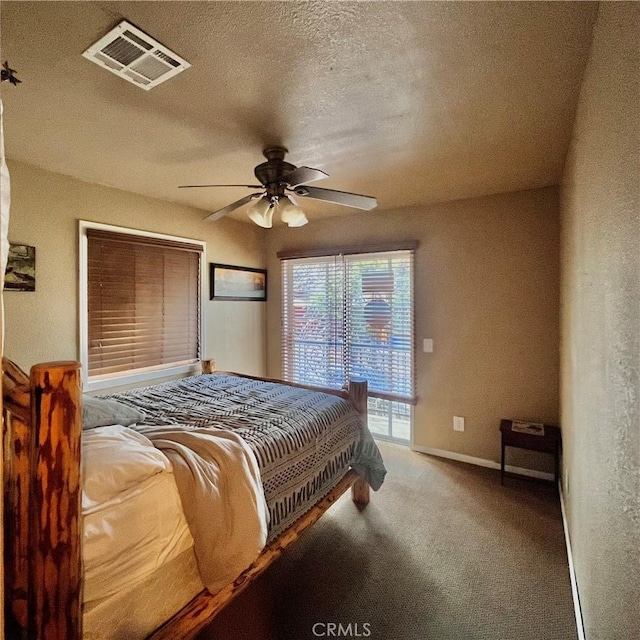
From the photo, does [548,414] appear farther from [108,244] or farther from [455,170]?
[108,244]

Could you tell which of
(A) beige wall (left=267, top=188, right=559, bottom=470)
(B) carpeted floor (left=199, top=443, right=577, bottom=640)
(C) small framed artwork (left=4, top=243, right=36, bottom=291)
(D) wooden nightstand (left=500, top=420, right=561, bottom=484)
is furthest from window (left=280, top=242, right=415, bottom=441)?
(C) small framed artwork (left=4, top=243, right=36, bottom=291)

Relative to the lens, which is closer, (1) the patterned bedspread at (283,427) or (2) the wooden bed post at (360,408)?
(1) the patterned bedspread at (283,427)

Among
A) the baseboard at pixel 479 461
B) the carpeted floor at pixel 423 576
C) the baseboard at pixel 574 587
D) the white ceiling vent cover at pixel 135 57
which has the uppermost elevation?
the white ceiling vent cover at pixel 135 57

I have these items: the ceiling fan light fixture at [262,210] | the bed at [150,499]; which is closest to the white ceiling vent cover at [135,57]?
the ceiling fan light fixture at [262,210]

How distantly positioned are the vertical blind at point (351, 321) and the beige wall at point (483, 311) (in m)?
0.17

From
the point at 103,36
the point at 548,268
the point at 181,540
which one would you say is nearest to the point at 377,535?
the point at 181,540

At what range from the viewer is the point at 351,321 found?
392 cm

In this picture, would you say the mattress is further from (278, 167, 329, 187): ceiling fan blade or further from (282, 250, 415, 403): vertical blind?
(282, 250, 415, 403): vertical blind

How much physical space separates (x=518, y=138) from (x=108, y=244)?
3047mm

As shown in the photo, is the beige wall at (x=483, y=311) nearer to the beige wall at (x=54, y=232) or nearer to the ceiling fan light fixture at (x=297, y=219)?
the ceiling fan light fixture at (x=297, y=219)

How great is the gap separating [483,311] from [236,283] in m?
2.61

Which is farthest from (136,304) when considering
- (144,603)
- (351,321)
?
(144,603)

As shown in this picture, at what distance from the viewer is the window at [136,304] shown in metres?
2.83

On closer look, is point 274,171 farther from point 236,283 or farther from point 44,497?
point 236,283
